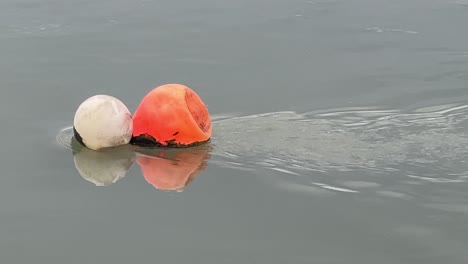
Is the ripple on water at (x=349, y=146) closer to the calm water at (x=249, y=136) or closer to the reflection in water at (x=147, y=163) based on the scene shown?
the calm water at (x=249, y=136)

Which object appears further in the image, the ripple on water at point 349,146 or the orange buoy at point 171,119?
the orange buoy at point 171,119

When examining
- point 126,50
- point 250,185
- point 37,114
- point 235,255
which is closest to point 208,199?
point 250,185

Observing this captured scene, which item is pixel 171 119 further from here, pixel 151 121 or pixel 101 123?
pixel 101 123

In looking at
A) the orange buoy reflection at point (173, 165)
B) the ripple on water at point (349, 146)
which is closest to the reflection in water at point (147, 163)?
the orange buoy reflection at point (173, 165)

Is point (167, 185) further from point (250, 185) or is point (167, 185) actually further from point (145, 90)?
point (145, 90)

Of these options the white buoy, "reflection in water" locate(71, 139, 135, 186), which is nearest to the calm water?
"reflection in water" locate(71, 139, 135, 186)

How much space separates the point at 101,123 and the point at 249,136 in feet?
3.78

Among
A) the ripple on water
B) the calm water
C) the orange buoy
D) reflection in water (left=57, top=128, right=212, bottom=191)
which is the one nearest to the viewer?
the calm water

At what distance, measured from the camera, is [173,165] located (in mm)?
5406

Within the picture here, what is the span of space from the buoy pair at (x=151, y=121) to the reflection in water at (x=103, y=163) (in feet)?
0.21

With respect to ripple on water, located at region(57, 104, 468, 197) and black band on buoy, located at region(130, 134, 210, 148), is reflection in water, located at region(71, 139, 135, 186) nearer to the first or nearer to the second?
black band on buoy, located at region(130, 134, 210, 148)

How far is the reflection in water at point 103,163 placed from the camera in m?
5.23

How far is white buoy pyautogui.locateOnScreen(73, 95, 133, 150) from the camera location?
561 cm

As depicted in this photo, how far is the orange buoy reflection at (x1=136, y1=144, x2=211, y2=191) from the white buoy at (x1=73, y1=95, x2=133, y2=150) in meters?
0.27
